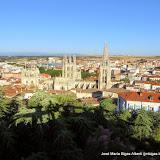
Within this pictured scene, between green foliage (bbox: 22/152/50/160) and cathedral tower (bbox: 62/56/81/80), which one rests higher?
green foliage (bbox: 22/152/50/160)

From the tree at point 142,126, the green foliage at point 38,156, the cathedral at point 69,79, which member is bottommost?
Answer: the cathedral at point 69,79

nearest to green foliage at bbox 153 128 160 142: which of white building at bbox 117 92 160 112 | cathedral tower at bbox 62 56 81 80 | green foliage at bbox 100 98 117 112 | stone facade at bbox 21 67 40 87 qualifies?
green foliage at bbox 100 98 117 112

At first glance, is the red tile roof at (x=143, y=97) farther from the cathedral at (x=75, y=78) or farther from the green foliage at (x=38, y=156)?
the cathedral at (x=75, y=78)

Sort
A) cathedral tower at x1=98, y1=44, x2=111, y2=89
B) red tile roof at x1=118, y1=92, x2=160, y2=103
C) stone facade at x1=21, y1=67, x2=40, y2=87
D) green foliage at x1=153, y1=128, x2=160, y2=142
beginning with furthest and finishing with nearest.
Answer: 1. stone facade at x1=21, y1=67, x2=40, y2=87
2. cathedral tower at x1=98, y1=44, x2=111, y2=89
3. red tile roof at x1=118, y1=92, x2=160, y2=103
4. green foliage at x1=153, y1=128, x2=160, y2=142

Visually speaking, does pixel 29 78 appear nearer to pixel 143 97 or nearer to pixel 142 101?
pixel 143 97

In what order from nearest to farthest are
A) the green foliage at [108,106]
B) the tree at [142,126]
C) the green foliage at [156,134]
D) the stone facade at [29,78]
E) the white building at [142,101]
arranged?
the tree at [142,126] < the green foliage at [156,134] < the green foliage at [108,106] < the white building at [142,101] < the stone facade at [29,78]

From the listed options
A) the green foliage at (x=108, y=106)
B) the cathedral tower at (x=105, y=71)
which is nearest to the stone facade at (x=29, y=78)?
the cathedral tower at (x=105, y=71)

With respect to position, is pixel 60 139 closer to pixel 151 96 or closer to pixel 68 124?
pixel 68 124

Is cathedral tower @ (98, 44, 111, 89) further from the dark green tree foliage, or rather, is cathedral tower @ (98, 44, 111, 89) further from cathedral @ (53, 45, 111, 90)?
the dark green tree foliage

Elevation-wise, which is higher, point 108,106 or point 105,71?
point 108,106

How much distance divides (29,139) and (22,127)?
0.33m

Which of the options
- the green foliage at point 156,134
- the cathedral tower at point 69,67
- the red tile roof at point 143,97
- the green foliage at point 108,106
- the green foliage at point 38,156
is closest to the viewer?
the green foliage at point 38,156

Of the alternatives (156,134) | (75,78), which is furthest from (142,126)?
(75,78)

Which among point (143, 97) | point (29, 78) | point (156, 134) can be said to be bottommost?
point (29, 78)
